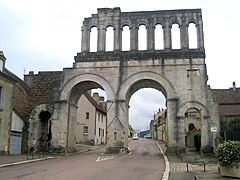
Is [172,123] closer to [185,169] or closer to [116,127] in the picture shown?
[116,127]

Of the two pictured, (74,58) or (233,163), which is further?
(74,58)

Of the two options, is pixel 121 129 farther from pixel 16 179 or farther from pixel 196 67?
pixel 16 179

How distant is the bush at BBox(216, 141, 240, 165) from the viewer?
12345 mm

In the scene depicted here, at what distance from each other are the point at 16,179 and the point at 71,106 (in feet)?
60.5

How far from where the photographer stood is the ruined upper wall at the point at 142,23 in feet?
93.8

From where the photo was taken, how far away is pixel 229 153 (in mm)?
12469

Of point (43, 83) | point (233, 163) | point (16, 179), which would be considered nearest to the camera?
point (16, 179)

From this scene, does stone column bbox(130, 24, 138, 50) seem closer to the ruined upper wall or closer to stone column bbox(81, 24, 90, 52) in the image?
the ruined upper wall

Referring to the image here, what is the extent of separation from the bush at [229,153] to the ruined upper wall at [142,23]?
16233 millimetres

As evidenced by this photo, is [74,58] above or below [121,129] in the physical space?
above

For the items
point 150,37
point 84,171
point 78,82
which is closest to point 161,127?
A: point 150,37

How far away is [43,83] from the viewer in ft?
104

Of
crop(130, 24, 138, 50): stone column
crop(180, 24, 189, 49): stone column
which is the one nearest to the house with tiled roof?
crop(180, 24, 189, 49): stone column

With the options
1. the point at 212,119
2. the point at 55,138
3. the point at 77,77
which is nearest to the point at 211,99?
the point at 212,119
